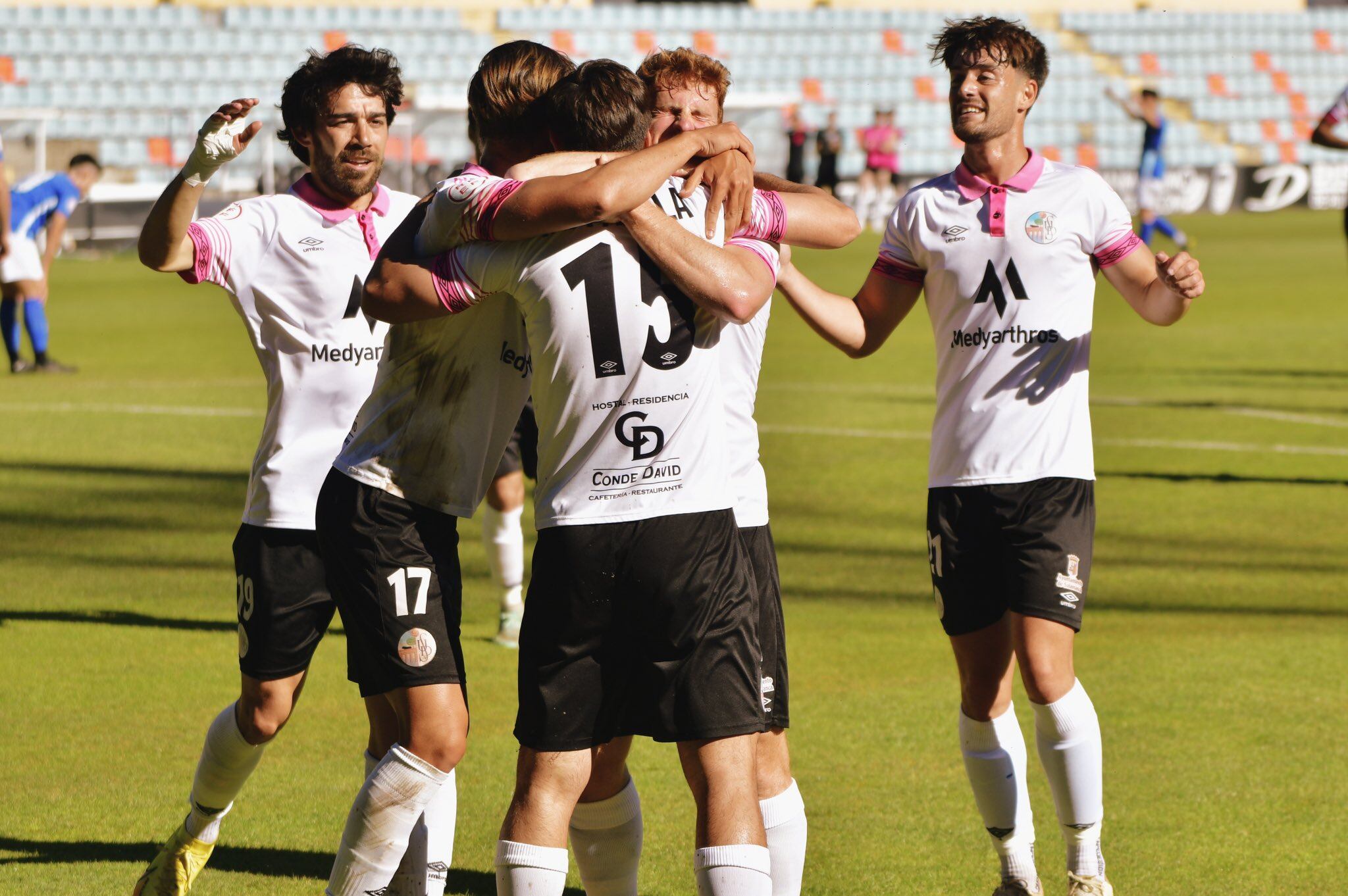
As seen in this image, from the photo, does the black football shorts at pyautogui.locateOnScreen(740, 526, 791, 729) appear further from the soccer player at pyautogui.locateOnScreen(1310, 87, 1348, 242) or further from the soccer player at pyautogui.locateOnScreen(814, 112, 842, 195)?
the soccer player at pyautogui.locateOnScreen(814, 112, 842, 195)

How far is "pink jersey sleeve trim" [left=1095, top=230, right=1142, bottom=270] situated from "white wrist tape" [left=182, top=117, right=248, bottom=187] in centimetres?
221

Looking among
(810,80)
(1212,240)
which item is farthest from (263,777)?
(810,80)

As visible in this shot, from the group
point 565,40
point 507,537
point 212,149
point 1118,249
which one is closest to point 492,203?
point 212,149

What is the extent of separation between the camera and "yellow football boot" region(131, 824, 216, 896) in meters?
4.24

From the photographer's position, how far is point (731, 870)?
10.7 feet

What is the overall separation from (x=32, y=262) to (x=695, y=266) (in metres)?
14.8

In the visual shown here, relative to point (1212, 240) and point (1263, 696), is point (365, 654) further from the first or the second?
point (1212, 240)

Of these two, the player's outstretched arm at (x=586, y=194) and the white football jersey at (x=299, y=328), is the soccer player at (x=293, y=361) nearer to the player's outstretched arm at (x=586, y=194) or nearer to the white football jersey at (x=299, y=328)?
the white football jersey at (x=299, y=328)

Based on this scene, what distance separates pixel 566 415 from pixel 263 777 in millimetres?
2780

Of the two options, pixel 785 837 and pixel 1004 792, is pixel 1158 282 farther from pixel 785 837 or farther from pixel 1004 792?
pixel 785 837

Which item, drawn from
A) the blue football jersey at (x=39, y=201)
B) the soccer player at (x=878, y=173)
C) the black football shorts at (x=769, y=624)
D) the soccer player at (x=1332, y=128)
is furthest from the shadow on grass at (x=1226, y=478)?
the soccer player at (x=878, y=173)

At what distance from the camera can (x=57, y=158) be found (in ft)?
110

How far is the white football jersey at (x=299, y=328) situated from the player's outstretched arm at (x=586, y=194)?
1235mm

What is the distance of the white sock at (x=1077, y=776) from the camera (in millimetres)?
4238
